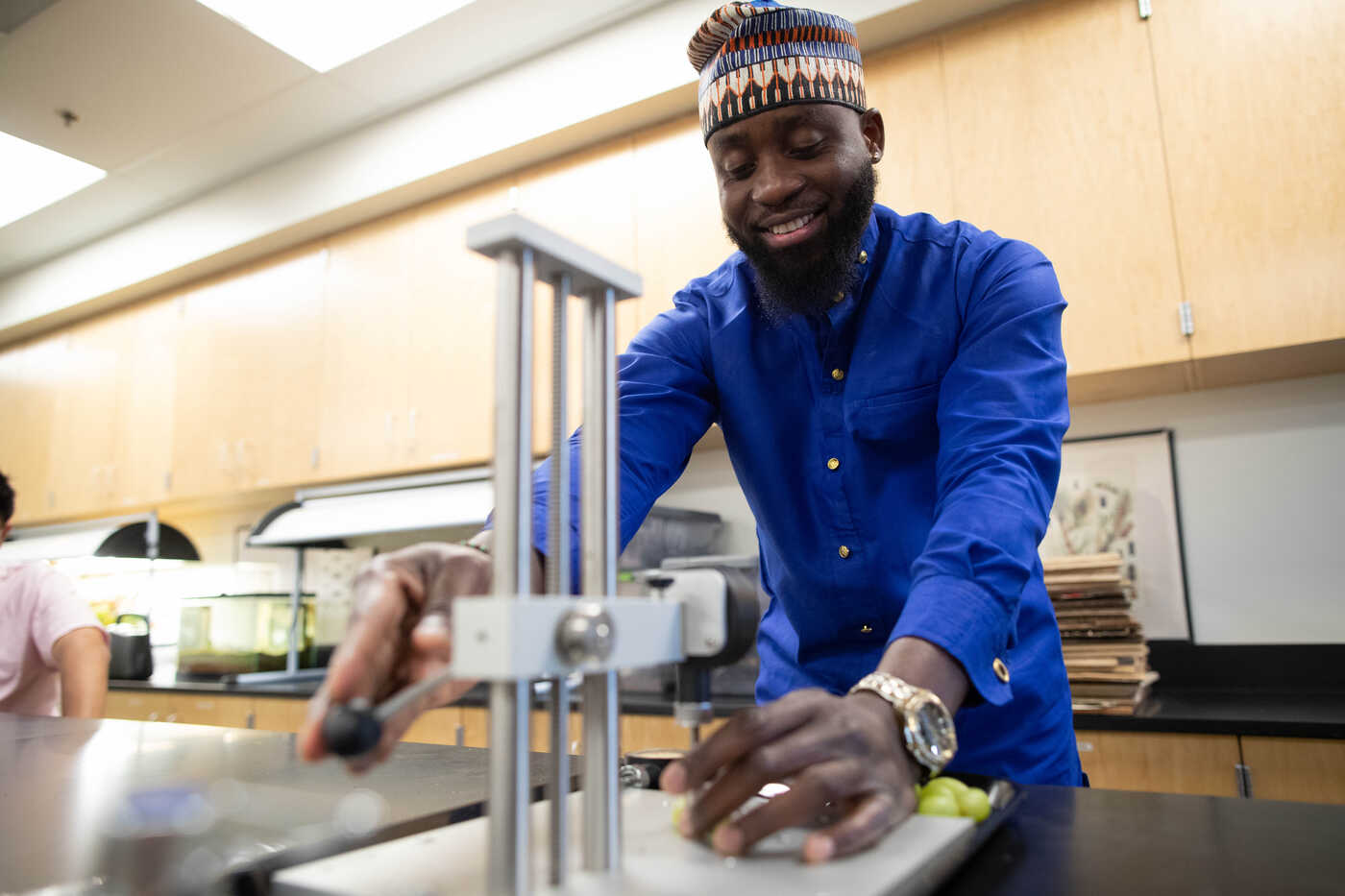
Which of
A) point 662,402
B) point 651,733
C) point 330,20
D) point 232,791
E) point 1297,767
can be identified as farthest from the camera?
point 330,20

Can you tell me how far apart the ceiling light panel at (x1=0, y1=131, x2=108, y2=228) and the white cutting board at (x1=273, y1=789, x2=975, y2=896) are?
3.51m

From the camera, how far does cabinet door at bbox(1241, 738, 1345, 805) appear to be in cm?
146

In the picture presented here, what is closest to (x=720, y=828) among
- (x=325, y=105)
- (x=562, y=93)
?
(x=562, y=93)

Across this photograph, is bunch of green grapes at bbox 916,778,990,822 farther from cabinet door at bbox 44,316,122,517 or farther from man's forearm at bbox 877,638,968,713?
cabinet door at bbox 44,316,122,517

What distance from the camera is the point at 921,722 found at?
0.61 meters

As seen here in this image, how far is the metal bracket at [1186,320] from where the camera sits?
1827 millimetres

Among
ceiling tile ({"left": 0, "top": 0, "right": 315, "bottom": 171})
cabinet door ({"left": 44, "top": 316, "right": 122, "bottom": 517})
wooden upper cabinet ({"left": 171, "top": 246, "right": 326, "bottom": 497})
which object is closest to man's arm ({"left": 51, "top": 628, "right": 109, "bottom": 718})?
wooden upper cabinet ({"left": 171, "top": 246, "right": 326, "bottom": 497})

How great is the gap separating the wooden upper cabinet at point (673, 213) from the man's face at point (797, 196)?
1.35 m

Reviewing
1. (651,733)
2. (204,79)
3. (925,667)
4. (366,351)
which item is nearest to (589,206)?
(366,351)

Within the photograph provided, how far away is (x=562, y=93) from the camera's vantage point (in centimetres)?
265

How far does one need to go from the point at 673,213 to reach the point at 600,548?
212 cm

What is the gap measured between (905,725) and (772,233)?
0.63 meters

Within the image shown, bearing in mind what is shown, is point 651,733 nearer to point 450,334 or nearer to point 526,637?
point 450,334

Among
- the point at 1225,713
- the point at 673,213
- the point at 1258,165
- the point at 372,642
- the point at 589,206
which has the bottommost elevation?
the point at 1225,713
